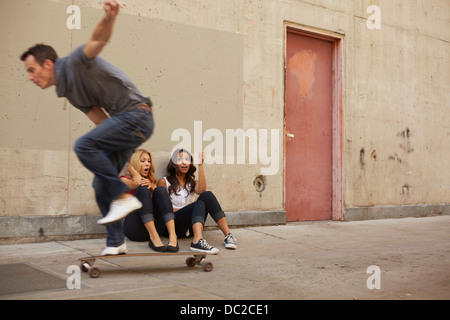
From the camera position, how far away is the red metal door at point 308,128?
7891 millimetres

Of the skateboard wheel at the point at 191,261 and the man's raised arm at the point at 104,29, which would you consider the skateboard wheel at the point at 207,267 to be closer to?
the skateboard wheel at the point at 191,261

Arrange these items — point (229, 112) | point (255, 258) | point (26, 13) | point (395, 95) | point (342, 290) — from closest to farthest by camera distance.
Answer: point (342, 290) → point (255, 258) → point (26, 13) → point (229, 112) → point (395, 95)

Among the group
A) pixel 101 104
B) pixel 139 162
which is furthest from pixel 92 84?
pixel 139 162

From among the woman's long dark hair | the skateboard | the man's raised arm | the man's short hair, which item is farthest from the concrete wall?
the man's raised arm

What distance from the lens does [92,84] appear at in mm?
3492

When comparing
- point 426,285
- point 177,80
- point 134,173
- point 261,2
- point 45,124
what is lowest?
point 426,285

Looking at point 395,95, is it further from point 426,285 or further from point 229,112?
point 426,285

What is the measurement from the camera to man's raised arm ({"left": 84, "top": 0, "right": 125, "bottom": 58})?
311cm

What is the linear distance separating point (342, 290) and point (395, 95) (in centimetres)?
616
